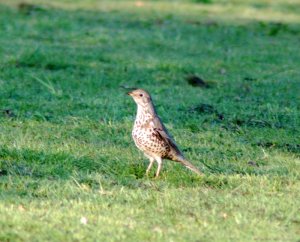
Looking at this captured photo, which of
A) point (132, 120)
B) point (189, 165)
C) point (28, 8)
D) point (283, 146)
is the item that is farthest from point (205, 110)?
point (28, 8)

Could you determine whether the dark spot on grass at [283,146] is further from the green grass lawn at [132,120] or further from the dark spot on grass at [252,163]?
the dark spot on grass at [252,163]

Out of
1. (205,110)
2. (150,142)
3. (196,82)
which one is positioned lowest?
(196,82)

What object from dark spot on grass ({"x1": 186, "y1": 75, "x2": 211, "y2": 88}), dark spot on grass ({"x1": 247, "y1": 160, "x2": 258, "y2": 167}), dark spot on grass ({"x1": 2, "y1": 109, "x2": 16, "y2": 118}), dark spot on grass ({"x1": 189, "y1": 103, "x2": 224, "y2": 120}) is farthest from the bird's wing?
dark spot on grass ({"x1": 186, "y1": 75, "x2": 211, "y2": 88})

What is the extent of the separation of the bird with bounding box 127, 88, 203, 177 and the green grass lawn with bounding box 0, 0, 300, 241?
0.14 meters

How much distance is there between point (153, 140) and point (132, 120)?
2341 millimetres

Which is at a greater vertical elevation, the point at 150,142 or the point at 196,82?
the point at 150,142

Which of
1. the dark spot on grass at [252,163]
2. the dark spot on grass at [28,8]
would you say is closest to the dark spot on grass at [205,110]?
the dark spot on grass at [252,163]

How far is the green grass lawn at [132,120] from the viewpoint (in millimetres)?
6551

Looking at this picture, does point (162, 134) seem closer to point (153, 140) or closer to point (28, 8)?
point (153, 140)

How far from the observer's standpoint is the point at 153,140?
7.66 meters

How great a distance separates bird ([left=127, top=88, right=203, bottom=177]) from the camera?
7660 millimetres

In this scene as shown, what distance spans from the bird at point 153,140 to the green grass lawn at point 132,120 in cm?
14

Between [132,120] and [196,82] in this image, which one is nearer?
[132,120]

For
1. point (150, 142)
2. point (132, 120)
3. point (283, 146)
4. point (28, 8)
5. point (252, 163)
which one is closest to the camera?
point (150, 142)
